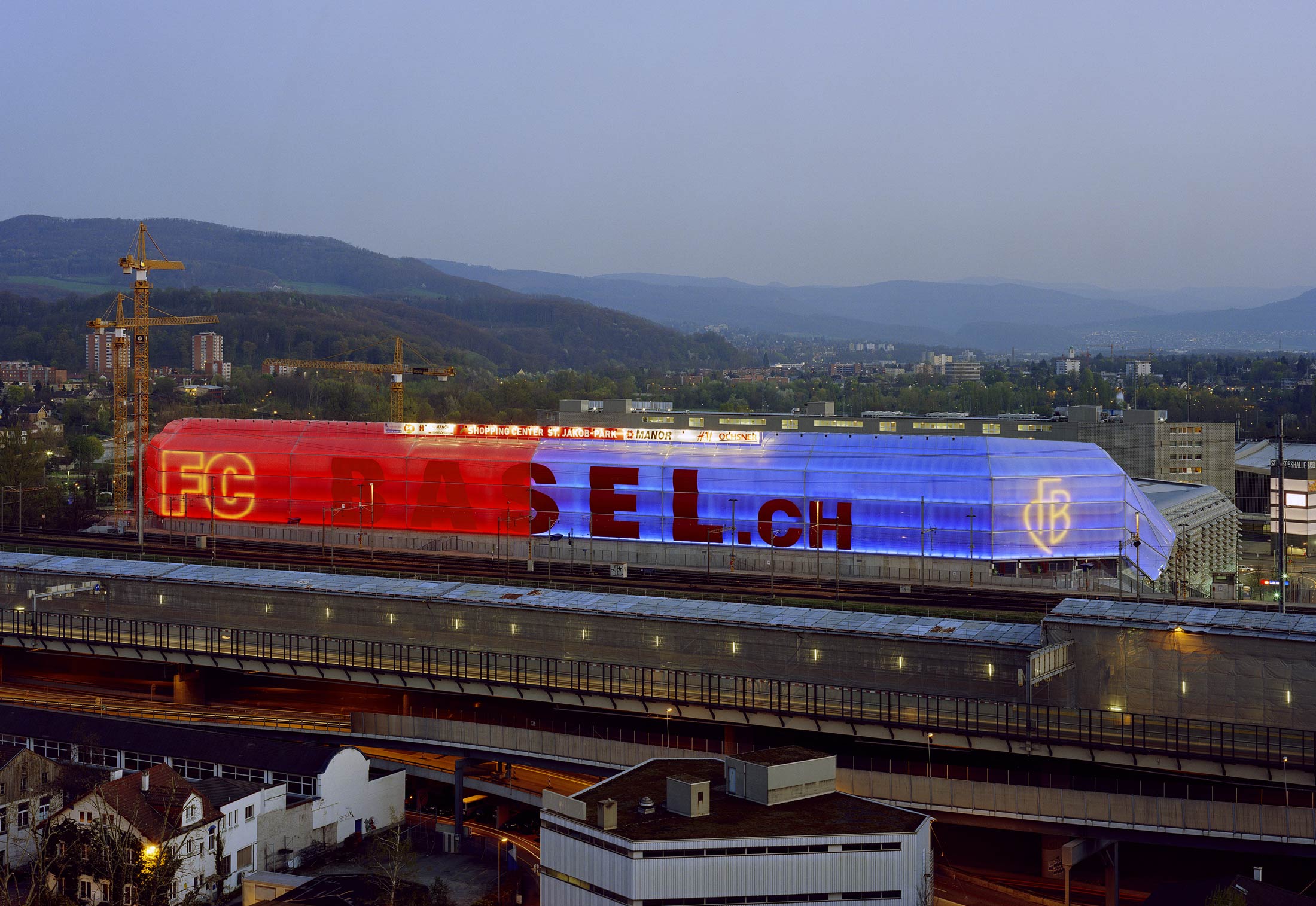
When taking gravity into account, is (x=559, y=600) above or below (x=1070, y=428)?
below

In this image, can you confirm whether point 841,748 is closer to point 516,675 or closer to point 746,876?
point 516,675

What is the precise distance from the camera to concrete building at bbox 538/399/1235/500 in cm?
13825

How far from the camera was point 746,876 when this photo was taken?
4119 cm

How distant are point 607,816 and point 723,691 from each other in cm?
1964

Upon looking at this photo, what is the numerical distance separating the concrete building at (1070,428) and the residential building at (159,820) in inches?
3278

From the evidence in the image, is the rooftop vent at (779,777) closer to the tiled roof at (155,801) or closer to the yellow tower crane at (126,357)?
the tiled roof at (155,801)

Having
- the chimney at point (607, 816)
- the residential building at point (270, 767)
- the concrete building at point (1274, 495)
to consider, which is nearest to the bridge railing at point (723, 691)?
the residential building at point (270, 767)

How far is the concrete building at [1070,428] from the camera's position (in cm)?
13825

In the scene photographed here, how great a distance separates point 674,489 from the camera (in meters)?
94.9

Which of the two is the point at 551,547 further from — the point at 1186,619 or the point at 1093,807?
the point at 1093,807

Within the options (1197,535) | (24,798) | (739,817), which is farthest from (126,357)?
(739,817)

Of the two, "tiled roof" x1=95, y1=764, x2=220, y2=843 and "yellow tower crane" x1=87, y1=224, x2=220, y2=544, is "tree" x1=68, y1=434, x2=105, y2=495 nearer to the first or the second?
"yellow tower crane" x1=87, y1=224, x2=220, y2=544

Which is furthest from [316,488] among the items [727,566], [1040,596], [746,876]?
[746,876]

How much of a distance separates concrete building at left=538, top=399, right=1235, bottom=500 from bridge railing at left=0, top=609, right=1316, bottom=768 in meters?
64.2
